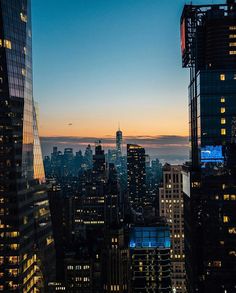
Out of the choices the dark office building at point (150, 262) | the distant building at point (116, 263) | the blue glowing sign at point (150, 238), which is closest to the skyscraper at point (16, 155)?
the dark office building at point (150, 262)

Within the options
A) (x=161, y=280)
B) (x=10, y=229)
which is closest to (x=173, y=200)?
(x=161, y=280)

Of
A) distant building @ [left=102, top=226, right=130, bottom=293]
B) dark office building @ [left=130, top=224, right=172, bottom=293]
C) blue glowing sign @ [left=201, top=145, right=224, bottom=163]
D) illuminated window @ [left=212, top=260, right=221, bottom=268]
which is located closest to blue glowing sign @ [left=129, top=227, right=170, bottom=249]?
dark office building @ [left=130, top=224, right=172, bottom=293]

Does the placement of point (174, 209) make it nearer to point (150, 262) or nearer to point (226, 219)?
point (150, 262)

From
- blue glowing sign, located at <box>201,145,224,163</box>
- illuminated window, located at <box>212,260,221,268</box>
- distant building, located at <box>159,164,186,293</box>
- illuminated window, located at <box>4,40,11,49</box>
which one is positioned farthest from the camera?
distant building, located at <box>159,164,186,293</box>

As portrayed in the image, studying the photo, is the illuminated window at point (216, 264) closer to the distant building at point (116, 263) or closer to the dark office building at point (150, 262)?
the dark office building at point (150, 262)

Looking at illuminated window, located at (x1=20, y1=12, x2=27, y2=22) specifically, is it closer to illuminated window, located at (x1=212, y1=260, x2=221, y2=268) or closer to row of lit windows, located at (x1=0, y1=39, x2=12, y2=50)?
row of lit windows, located at (x1=0, y1=39, x2=12, y2=50)

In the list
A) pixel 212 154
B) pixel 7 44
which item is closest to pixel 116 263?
pixel 212 154
